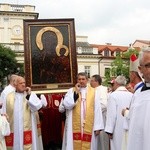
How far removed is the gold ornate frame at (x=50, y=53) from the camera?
9156mm

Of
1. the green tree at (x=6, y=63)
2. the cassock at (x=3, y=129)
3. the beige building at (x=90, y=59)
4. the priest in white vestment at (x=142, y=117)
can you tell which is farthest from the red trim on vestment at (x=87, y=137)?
the beige building at (x=90, y=59)

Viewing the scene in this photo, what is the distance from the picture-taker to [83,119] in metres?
8.51

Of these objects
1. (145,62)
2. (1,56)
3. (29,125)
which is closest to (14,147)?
(29,125)

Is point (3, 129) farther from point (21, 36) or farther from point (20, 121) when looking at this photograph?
point (21, 36)

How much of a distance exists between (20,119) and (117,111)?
1.94 meters

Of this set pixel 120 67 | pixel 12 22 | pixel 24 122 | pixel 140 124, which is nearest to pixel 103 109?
pixel 24 122

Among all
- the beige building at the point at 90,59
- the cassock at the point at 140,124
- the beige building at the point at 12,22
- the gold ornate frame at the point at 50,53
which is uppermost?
the beige building at the point at 12,22

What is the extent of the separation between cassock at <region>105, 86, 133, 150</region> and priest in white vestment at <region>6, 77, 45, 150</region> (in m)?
1.41

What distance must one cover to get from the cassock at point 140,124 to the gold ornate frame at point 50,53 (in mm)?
5417

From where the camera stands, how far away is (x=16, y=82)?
810cm

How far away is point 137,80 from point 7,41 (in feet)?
188

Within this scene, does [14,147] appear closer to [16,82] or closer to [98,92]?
[16,82]

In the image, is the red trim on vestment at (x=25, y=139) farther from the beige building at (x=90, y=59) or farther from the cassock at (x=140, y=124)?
the beige building at (x=90, y=59)

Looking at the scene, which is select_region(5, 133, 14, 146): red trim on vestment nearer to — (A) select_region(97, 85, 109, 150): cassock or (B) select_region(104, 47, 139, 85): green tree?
(A) select_region(97, 85, 109, 150): cassock
